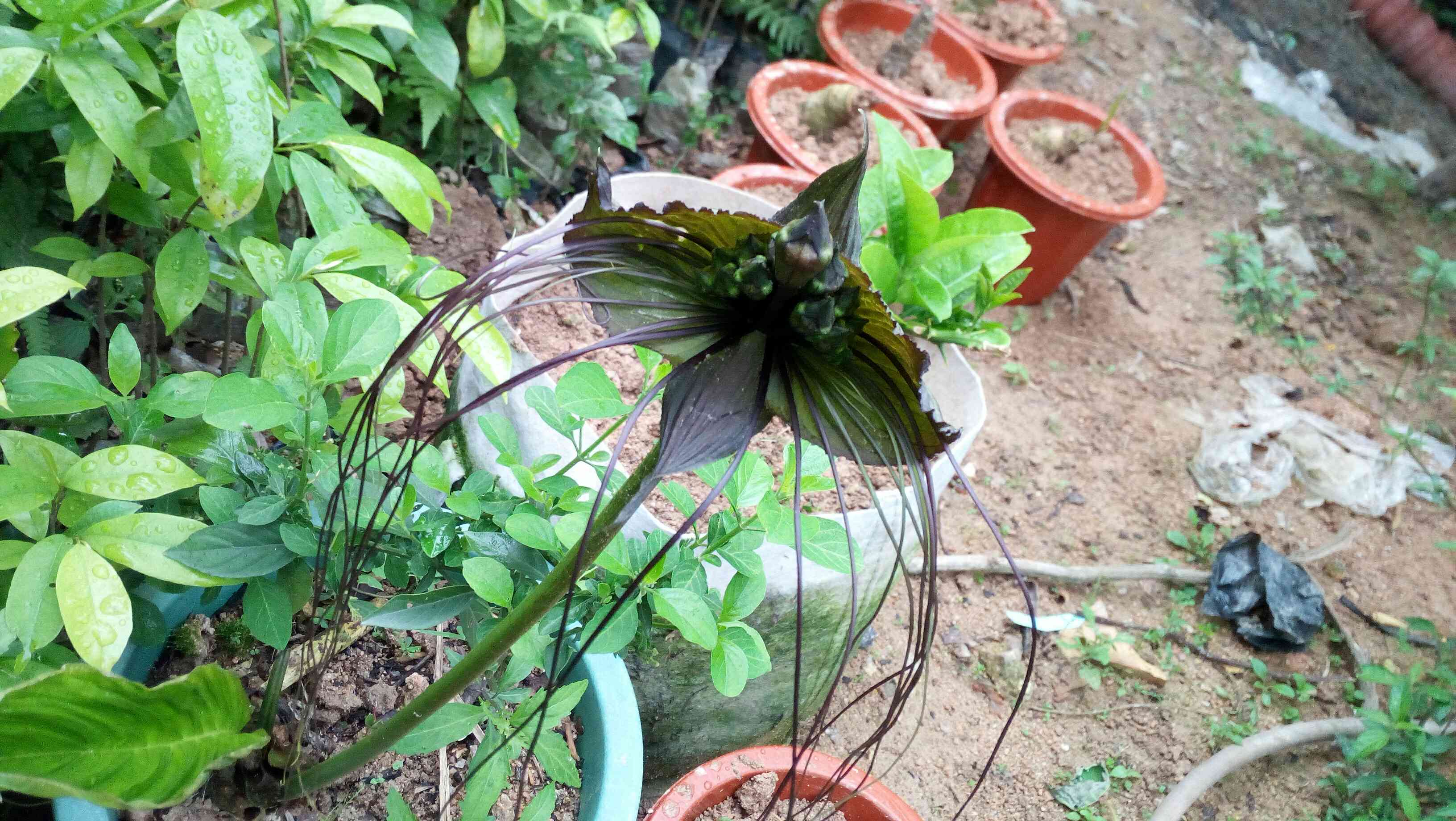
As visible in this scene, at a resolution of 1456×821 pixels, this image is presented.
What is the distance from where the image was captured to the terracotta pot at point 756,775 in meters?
1.18

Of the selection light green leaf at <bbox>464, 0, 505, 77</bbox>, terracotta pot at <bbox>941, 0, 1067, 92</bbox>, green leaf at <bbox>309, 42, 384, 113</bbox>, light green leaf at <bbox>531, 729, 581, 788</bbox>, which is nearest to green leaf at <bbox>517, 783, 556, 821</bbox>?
light green leaf at <bbox>531, 729, 581, 788</bbox>

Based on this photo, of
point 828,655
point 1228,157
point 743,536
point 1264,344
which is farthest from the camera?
point 1228,157

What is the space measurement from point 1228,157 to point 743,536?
355 centimetres

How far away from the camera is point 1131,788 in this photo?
5.76 feet

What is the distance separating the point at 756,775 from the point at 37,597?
847 mm

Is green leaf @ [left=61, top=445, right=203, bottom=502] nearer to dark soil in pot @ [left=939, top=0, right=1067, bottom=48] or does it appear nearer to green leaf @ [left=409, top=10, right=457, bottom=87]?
green leaf @ [left=409, top=10, right=457, bottom=87]

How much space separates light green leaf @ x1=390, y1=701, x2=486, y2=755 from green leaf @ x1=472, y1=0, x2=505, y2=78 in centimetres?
129

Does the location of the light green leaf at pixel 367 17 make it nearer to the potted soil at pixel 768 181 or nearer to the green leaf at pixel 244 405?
the green leaf at pixel 244 405

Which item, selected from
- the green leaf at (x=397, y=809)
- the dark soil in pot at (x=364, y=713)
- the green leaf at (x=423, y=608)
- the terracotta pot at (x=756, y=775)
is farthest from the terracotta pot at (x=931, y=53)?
the green leaf at (x=397, y=809)

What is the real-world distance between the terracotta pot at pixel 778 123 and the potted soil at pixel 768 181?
146 millimetres

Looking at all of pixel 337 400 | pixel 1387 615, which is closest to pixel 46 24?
pixel 337 400

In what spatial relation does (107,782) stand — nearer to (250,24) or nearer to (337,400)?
(337,400)

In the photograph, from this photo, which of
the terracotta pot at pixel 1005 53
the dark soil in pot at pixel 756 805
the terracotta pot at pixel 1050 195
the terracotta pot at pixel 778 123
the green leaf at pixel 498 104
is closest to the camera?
the dark soil in pot at pixel 756 805

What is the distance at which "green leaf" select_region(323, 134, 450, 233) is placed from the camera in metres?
1.04
